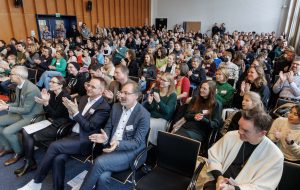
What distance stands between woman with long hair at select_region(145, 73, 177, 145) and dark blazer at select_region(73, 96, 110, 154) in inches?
29.2

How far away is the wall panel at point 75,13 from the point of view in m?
10.2

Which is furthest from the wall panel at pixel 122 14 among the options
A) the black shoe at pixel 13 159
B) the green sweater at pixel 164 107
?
the black shoe at pixel 13 159

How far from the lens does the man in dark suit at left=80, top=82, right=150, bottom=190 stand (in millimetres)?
2270

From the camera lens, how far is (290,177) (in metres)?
1.87

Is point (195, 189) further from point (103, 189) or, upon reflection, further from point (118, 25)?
point (118, 25)

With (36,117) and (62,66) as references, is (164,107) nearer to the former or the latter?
(36,117)

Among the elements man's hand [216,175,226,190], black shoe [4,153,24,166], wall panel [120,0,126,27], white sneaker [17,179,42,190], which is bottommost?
black shoe [4,153,24,166]

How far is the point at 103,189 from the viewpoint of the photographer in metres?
2.29

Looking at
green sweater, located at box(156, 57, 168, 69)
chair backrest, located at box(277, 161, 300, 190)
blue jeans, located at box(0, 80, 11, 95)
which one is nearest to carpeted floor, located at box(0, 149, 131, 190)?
chair backrest, located at box(277, 161, 300, 190)

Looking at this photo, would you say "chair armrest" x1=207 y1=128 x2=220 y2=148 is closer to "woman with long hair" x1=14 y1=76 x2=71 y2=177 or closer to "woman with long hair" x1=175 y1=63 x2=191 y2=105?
"woman with long hair" x1=175 y1=63 x2=191 y2=105

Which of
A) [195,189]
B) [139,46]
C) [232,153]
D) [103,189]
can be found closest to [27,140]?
[103,189]

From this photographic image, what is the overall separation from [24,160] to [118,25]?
558 inches

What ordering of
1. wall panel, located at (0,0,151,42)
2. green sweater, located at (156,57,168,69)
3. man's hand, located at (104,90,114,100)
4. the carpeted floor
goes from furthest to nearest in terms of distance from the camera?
wall panel, located at (0,0,151,42) → green sweater, located at (156,57,168,69) → man's hand, located at (104,90,114,100) → the carpeted floor

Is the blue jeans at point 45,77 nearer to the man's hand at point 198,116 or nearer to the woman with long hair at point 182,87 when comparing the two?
the woman with long hair at point 182,87
